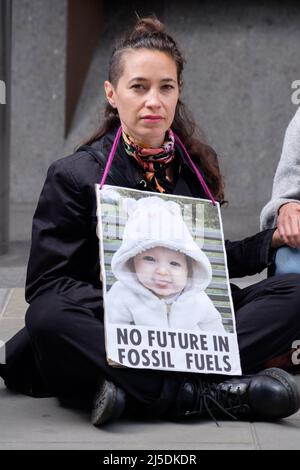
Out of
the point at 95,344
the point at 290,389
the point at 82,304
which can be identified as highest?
the point at 82,304

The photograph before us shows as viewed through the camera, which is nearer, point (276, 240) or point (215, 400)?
point (215, 400)

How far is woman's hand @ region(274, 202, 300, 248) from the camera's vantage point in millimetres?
3770

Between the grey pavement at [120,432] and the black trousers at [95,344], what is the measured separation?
0.08m

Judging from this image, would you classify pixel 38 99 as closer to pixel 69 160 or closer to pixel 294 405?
pixel 69 160

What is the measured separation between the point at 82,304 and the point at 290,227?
831 mm

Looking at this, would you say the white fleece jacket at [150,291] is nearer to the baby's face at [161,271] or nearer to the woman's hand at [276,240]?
the baby's face at [161,271]

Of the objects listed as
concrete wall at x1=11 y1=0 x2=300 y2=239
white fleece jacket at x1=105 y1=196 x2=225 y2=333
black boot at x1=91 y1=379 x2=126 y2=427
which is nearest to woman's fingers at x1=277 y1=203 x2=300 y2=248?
white fleece jacket at x1=105 y1=196 x2=225 y2=333

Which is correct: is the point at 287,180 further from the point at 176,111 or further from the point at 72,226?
the point at 72,226

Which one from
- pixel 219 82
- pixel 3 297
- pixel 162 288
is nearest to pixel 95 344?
pixel 162 288

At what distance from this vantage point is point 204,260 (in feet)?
11.5

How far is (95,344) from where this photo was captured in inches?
132

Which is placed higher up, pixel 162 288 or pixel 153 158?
pixel 153 158

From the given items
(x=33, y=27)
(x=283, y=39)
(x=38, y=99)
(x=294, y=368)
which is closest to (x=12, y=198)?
(x=38, y=99)
